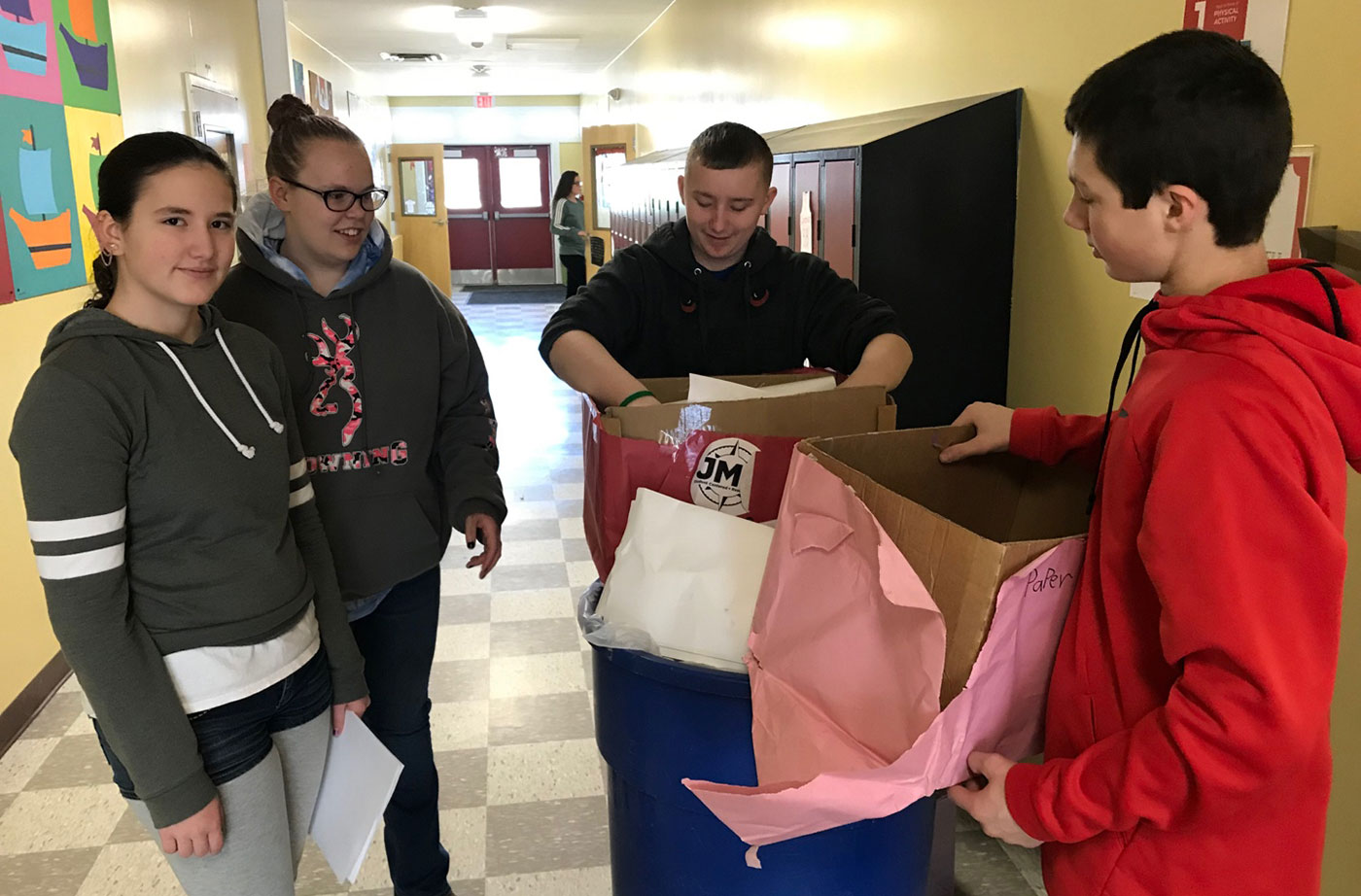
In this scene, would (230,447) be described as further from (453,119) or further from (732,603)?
(453,119)

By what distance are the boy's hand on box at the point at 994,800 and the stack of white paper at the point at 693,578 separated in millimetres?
316

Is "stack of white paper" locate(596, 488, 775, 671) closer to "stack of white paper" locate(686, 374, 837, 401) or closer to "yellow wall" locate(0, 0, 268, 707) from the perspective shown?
"stack of white paper" locate(686, 374, 837, 401)

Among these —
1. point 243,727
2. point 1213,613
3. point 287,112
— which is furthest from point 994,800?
point 287,112

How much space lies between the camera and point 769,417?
4.17 ft

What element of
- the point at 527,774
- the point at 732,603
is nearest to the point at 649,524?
the point at 732,603

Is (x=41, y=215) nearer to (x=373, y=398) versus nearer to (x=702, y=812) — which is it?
(x=373, y=398)

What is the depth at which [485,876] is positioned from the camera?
2.00 m

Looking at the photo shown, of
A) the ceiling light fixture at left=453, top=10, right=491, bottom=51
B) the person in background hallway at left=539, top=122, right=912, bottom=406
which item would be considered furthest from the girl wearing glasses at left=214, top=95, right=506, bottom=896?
the ceiling light fixture at left=453, top=10, right=491, bottom=51

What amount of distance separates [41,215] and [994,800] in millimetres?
3008

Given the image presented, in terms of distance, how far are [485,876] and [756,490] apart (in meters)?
1.22

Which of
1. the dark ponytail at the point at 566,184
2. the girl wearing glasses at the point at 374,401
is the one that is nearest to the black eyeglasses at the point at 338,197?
the girl wearing glasses at the point at 374,401

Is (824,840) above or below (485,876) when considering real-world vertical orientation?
above

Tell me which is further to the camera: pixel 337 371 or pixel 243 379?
pixel 337 371

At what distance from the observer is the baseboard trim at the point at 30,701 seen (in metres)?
2.50
